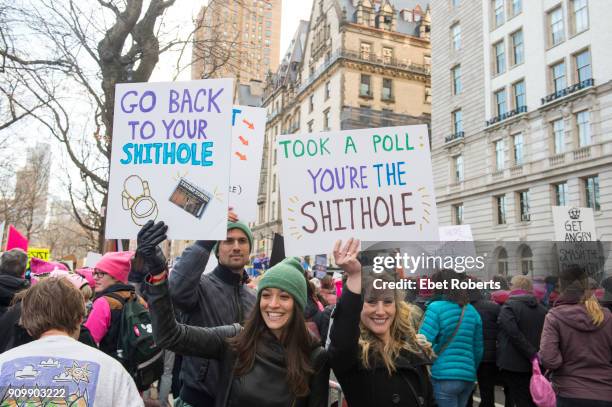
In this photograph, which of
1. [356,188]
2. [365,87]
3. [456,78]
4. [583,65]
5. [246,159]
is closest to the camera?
[356,188]

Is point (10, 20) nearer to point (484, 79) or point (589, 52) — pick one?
point (589, 52)

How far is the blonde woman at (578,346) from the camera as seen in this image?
4.04 meters

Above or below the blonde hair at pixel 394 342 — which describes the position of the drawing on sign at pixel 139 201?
above

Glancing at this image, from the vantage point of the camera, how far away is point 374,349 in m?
2.87

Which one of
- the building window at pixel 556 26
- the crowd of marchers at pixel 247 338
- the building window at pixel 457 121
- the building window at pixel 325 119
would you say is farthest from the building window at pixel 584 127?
the building window at pixel 325 119

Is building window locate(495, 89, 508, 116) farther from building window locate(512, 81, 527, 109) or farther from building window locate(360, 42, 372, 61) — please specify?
building window locate(360, 42, 372, 61)

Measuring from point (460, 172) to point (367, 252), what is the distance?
1347 inches

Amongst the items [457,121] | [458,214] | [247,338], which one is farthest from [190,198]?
[457,121]

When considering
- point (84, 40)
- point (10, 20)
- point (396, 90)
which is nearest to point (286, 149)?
point (84, 40)

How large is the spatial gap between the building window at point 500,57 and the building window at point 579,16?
514cm

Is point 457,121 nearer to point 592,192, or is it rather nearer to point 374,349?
point 592,192

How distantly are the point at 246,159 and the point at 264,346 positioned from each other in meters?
2.45

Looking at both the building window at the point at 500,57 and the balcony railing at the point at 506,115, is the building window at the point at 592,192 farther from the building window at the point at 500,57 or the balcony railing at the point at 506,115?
the building window at the point at 500,57

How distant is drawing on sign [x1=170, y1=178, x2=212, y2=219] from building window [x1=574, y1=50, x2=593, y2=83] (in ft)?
95.9
